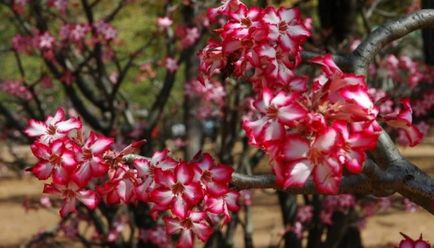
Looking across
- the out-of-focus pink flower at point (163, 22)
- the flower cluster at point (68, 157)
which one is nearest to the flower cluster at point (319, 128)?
the flower cluster at point (68, 157)

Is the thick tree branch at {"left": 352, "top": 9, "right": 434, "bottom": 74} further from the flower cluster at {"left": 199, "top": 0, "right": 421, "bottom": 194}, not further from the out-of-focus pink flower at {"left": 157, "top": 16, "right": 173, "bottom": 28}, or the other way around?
the out-of-focus pink flower at {"left": 157, "top": 16, "right": 173, "bottom": 28}

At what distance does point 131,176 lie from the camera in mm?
1784

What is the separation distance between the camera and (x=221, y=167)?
1.68 meters

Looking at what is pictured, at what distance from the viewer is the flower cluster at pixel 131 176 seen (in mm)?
1669

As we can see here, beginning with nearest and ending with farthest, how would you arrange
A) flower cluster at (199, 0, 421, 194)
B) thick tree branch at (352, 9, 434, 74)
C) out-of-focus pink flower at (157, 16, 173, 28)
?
flower cluster at (199, 0, 421, 194), thick tree branch at (352, 9, 434, 74), out-of-focus pink flower at (157, 16, 173, 28)

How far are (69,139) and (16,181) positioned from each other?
16.2m

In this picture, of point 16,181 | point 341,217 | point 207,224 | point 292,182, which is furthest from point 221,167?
point 16,181

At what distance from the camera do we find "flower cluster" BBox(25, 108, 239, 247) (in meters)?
1.67

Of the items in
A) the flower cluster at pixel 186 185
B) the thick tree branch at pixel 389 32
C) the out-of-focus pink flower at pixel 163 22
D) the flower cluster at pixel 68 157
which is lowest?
the flower cluster at pixel 186 185

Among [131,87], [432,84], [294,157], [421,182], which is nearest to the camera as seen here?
[294,157]

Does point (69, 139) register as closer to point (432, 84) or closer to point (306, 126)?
point (306, 126)

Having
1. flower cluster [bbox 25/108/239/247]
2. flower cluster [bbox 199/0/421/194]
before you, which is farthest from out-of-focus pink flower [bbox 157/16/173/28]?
flower cluster [bbox 199/0/421/194]

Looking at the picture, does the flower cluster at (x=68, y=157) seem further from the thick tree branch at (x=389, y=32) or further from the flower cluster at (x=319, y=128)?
the thick tree branch at (x=389, y=32)

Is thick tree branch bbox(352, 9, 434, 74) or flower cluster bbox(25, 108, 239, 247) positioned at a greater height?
thick tree branch bbox(352, 9, 434, 74)
